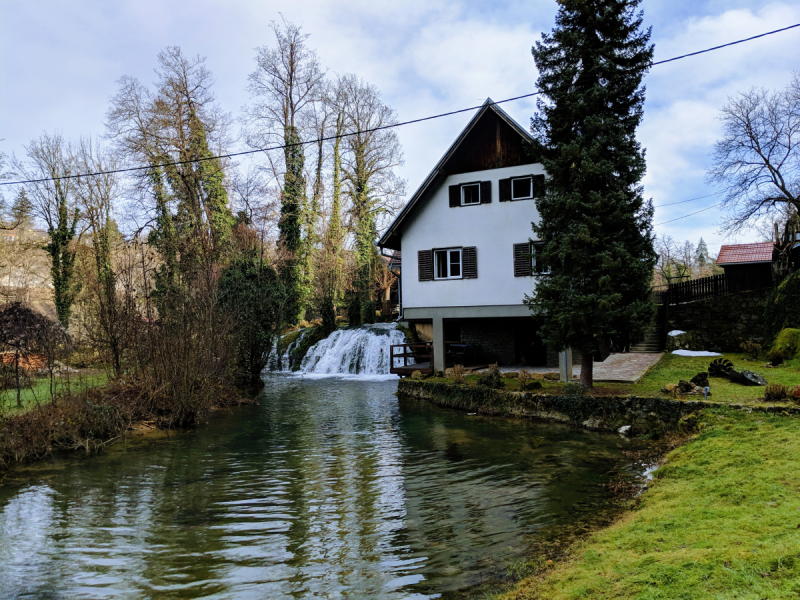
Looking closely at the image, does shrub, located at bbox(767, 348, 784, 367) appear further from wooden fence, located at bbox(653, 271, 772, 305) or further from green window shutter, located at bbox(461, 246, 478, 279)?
green window shutter, located at bbox(461, 246, 478, 279)

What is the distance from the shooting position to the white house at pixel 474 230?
18.7 meters

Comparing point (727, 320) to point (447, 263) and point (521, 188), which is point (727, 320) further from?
point (447, 263)

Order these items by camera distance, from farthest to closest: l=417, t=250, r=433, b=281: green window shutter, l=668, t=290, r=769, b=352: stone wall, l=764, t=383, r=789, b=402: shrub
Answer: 1. l=668, t=290, r=769, b=352: stone wall
2. l=417, t=250, r=433, b=281: green window shutter
3. l=764, t=383, r=789, b=402: shrub

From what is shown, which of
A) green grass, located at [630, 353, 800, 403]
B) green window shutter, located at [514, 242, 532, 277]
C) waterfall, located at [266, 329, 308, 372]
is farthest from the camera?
waterfall, located at [266, 329, 308, 372]

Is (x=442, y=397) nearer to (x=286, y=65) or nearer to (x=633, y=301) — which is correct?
(x=633, y=301)

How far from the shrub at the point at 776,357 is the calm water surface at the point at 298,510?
8608 mm

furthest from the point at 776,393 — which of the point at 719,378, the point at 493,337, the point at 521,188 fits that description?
the point at 493,337

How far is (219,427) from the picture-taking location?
48.9 ft

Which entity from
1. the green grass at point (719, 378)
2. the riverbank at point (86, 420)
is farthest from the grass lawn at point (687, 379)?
the riverbank at point (86, 420)

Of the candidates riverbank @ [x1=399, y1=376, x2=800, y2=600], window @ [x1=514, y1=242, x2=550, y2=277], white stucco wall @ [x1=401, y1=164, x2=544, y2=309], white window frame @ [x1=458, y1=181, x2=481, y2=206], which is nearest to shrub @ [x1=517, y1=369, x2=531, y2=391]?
white stucco wall @ [x1=401, y1=164, x2=544, y2=309]

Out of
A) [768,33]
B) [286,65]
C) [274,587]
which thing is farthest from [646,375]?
[286,65]

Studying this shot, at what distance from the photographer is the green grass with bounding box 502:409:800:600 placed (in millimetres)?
3906

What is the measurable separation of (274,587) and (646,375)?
48.6 feet

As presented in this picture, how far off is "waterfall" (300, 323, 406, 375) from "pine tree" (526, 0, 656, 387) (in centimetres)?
1344
